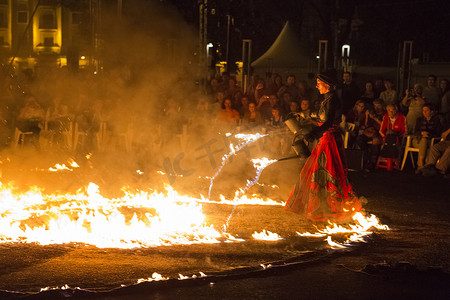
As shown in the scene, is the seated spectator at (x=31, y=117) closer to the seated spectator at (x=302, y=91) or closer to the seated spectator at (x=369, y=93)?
the seated spectator at (x=302, y=91)

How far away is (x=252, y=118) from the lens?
13.3 m

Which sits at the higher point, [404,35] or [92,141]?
[404,35]

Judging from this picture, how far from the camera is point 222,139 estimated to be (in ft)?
43.2

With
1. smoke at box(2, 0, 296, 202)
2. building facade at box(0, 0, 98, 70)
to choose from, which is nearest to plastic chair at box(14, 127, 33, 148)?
smoke at box(2, 0, 296, 202)

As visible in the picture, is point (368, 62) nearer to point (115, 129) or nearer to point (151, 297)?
point (115, 129)

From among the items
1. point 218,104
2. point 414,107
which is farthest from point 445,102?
point 218,104

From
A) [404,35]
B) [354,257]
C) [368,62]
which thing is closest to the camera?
[354,257]

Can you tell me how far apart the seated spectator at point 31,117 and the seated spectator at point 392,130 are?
6.44m

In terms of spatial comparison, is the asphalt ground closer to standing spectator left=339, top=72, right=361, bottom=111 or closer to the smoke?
the smoke

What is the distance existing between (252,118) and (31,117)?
13.8ft

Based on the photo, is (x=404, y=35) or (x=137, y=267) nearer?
(x=137, y=267)

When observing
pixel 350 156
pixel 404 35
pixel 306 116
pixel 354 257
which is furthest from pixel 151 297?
pixel 404 35

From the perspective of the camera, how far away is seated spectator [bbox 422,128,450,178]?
38.3 ft

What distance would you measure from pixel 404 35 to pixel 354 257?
101 feet
